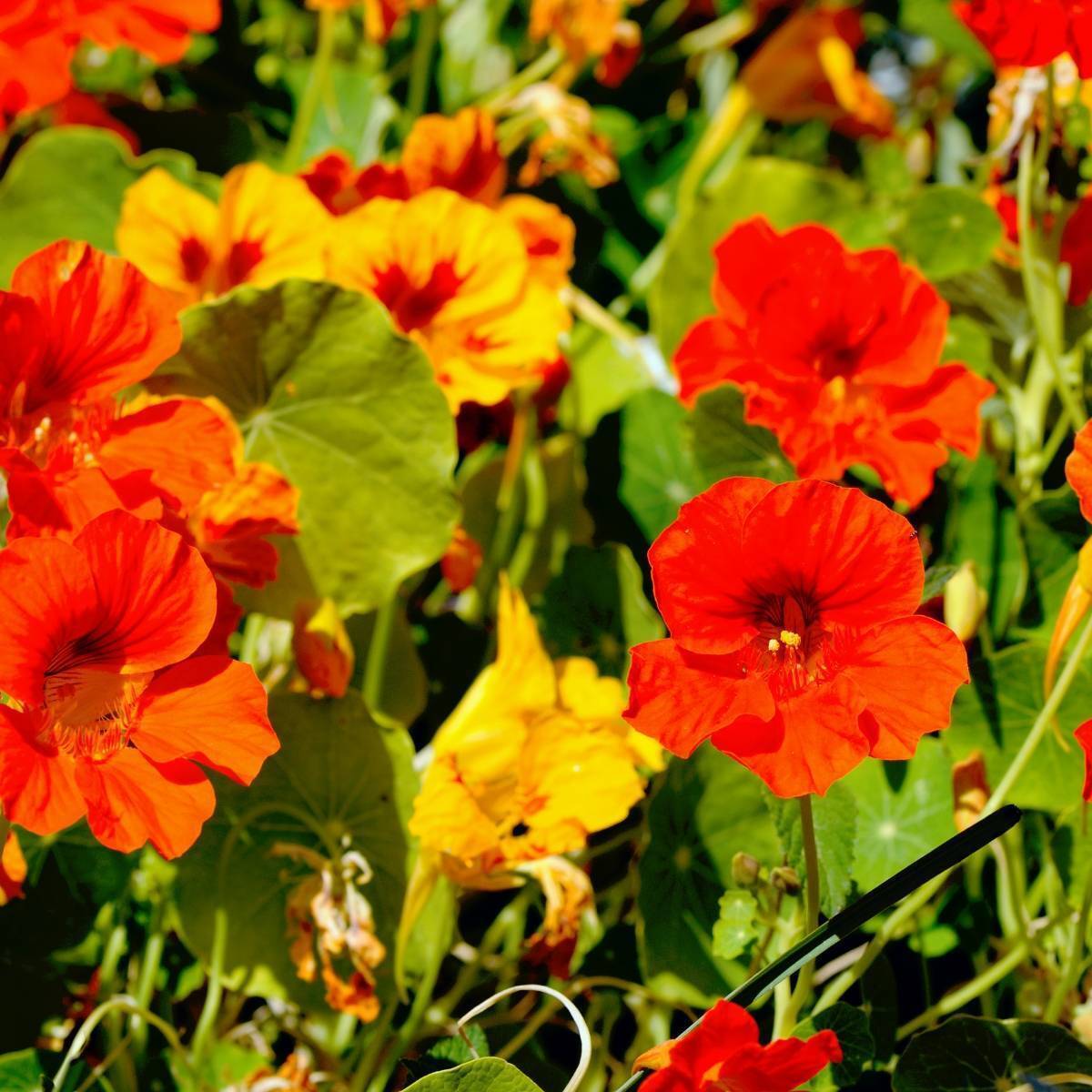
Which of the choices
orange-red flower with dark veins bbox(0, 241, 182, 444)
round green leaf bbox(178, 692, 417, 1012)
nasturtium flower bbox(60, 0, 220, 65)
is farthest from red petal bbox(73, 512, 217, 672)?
nasturtium flower bbox(60, 0, 220, 65)

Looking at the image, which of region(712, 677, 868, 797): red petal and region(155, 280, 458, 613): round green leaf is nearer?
region(712, 677, 868, 797): red petal

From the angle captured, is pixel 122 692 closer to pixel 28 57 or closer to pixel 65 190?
pixel 28 57

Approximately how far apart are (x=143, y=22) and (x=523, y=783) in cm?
58

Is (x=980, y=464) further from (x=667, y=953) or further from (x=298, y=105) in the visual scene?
(x=298, y=105)

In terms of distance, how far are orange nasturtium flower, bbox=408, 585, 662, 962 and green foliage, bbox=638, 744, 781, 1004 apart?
47mm

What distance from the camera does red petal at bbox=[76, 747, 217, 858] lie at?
0.55 metres

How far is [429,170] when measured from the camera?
→ 0.96 meters

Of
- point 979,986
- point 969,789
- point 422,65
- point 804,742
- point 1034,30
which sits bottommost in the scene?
point 979,986

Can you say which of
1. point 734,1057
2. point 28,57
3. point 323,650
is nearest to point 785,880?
point 734,1057

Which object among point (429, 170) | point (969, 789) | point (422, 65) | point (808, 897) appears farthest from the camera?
point (422, 65)

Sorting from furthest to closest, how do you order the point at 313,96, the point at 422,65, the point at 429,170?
the point at 422,65
the point at 313,96
the point at 429,170

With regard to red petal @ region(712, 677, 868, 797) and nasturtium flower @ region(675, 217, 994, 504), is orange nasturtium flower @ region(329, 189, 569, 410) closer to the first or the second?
nasturtium flower @ region(675, 217, 994, 504)

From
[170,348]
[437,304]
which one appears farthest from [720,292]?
[170,348]

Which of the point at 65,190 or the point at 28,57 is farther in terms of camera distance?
the point at 65,190
